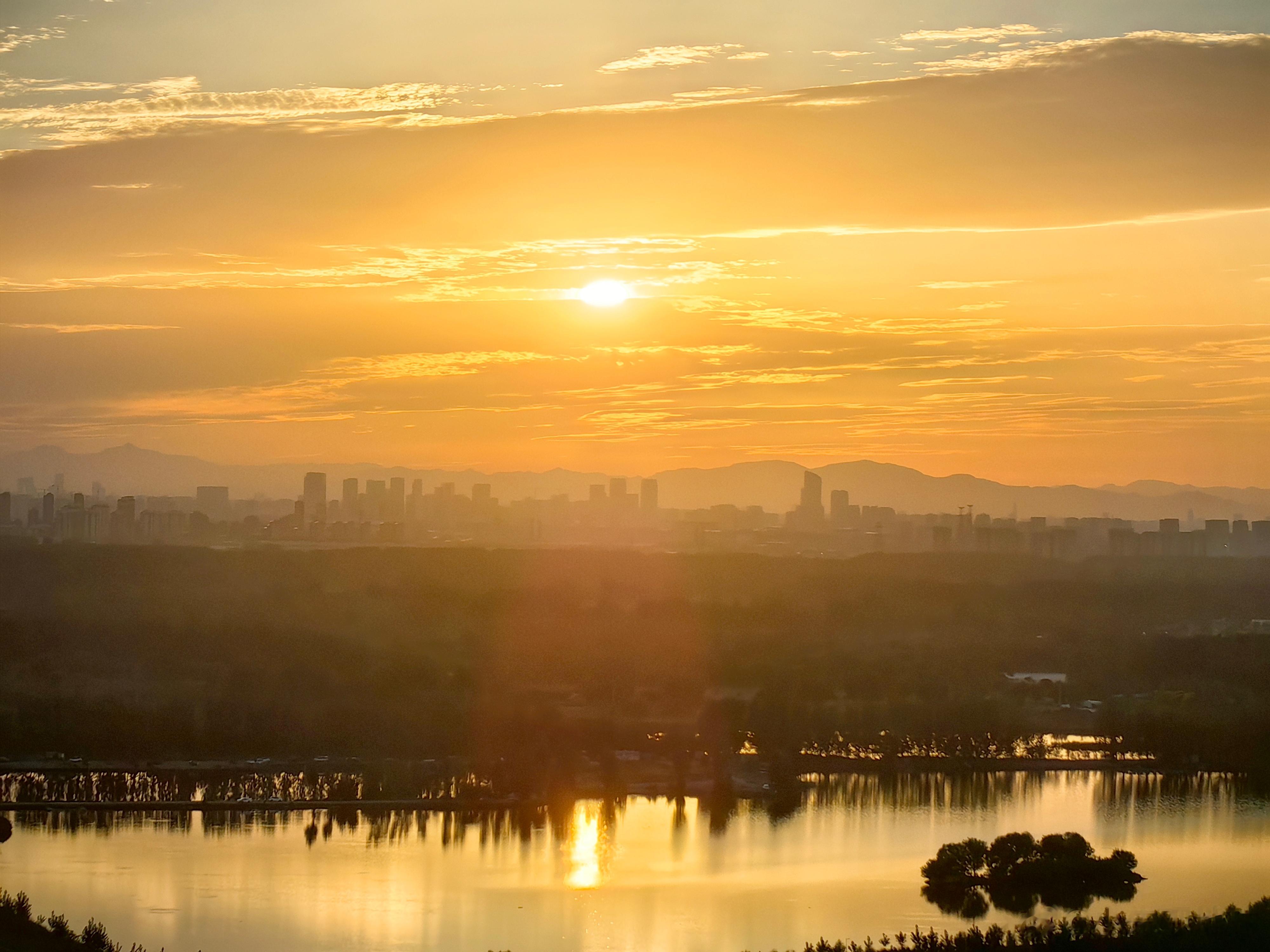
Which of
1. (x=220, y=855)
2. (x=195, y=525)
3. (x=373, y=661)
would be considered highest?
(x=195, y=525)

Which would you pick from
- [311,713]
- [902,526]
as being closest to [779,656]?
[311,713]

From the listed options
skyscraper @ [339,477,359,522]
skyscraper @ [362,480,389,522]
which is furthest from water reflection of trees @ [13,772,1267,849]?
skyscraper @ [362,480,389,522]

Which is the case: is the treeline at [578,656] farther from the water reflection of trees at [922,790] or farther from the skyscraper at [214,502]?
the skyscraper at [214,502]

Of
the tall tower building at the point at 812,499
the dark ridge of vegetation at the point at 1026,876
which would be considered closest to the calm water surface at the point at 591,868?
the dark ridge of vegetation at the point at 1026,876

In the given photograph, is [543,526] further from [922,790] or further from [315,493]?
[922,790]

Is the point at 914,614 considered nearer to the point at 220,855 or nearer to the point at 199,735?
the point at 199,735

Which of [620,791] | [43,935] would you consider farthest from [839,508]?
[43,935]
